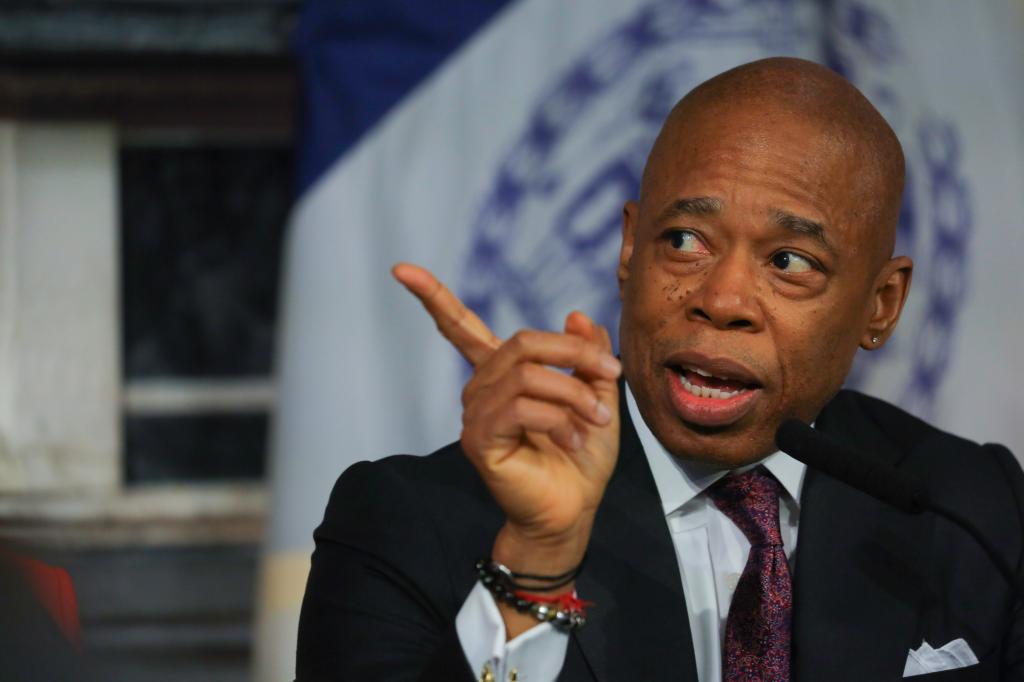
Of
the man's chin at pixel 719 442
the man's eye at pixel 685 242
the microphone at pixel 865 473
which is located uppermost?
the man's eye at pixel 685 242

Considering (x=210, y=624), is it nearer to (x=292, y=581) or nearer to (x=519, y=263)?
(x=292, y=581)

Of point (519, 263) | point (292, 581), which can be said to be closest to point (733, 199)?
point (519, 263)

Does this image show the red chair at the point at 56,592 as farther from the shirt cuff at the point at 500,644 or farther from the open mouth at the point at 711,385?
the open mouth at the point at 711,385

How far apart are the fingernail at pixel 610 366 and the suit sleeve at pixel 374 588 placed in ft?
1.13

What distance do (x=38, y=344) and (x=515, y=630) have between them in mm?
1793

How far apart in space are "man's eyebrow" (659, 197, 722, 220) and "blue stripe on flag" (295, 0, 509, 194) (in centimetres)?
115

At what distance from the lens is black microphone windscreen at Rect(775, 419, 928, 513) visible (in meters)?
1.30

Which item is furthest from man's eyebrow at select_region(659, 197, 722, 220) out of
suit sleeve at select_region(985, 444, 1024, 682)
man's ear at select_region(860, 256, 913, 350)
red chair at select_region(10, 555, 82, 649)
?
red chair at select_region(10, 555, 82, 649)

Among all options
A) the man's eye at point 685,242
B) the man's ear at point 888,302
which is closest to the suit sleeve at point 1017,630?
the man's ear at point 888,302

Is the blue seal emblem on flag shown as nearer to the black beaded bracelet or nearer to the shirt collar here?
the shirt collar

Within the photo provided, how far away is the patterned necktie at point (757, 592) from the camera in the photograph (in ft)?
5.01

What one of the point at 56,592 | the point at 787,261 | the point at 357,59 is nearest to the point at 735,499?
the point at 787,261

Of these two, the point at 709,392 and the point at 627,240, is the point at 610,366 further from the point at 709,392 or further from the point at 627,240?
the point at 627,240

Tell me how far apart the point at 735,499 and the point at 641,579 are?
0.52 feet
